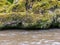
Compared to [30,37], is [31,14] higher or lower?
higher

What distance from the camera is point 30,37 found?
11320 mm

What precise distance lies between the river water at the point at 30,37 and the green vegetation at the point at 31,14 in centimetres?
44

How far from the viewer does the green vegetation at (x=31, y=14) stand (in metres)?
12.8

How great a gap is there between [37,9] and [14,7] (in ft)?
4.17

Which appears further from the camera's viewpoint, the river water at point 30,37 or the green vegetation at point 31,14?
the green vegetation at point 31,14

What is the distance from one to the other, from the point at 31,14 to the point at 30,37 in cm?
212

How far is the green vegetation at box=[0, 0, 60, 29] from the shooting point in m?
12.8

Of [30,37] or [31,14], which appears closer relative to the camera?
[30,37]

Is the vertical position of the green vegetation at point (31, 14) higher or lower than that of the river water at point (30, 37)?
higher

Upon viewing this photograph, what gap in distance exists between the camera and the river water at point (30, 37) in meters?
10.4

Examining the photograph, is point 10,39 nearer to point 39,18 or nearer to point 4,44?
point 4,44

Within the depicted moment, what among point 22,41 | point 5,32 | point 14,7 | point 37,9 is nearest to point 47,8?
point 37,9

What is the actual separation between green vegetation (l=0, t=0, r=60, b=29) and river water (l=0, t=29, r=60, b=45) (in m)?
0.44

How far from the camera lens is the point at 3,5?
1429 centimetres
